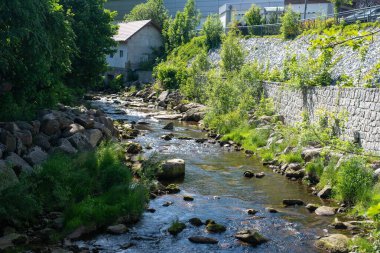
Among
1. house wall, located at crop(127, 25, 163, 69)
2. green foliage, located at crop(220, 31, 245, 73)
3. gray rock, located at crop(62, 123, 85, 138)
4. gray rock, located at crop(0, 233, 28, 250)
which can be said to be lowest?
gray rock, located at crop(0, 233, 28, 250)

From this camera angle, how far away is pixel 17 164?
12297 millimetres

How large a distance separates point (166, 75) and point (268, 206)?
27.8 metres

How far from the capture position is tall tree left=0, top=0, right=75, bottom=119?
1441cm

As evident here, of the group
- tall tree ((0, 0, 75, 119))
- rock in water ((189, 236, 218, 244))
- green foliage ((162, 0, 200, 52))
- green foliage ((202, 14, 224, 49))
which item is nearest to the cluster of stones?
tall tree ((0, 0, 75, 119))

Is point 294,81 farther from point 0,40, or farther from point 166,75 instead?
point 166,75

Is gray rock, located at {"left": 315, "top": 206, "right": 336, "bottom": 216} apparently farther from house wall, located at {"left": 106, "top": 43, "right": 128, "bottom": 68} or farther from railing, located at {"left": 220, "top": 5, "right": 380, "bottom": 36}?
house wall, located at {"left": 106, "top": 43, "right": 128, "bottom": 68}

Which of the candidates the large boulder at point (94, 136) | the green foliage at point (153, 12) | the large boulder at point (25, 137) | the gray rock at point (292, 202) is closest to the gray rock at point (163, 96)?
the large boulder at point (94, 136)

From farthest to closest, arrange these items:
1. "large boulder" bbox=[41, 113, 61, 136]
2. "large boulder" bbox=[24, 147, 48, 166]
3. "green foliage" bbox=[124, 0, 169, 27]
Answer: "green foliage" bbox=[124, 0, 169, 27] < "large boulder" bbox=[41, 113, 61, 136] < "large boulder" bbox=[24, 147, 48, 166]

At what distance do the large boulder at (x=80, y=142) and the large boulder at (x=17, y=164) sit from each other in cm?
263

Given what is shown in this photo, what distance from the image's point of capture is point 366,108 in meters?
16.2

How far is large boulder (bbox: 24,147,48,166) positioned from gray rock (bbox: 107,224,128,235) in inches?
140

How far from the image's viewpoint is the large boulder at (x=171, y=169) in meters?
15.7

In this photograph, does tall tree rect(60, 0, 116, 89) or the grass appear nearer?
the grass

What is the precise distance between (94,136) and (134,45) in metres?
35.2
